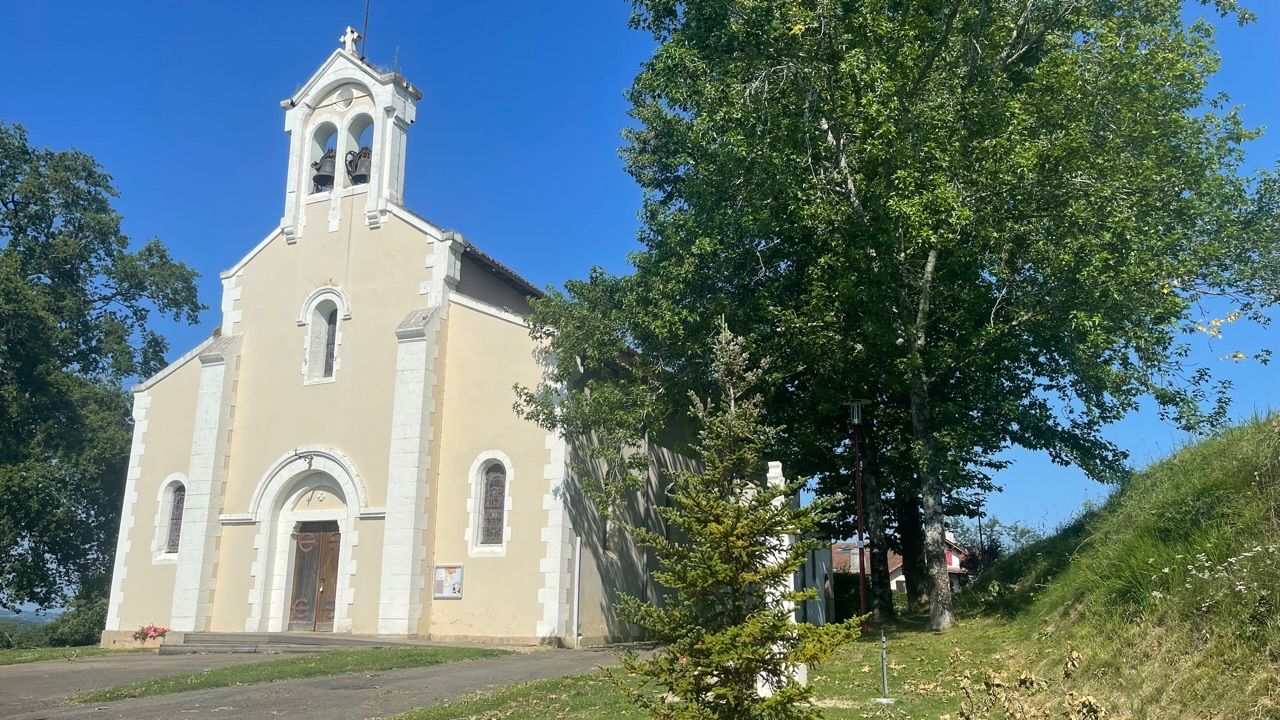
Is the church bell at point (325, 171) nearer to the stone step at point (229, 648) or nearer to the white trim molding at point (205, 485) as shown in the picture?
the white trim molding at point (205, 485)

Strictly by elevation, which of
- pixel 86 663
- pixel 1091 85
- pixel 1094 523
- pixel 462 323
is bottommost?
pixel 86 663

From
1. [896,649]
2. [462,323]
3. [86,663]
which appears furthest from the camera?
[462,323]

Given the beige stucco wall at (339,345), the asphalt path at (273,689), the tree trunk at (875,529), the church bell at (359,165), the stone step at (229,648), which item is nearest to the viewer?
the asphalt path at (273,689)

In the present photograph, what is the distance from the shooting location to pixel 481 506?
2148 centimetres

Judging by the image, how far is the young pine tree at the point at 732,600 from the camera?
6.83 metres

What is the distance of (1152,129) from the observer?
17625 millimetres

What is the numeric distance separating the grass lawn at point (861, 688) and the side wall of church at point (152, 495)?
15842 millimetres

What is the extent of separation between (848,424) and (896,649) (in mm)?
9879

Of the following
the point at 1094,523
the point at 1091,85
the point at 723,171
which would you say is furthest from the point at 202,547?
the point at 1091,85

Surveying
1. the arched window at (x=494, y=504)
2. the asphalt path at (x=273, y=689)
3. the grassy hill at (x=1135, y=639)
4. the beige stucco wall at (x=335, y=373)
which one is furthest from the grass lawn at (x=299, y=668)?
the beige stucco wall at (x=335, y=373)

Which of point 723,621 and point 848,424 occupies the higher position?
point 848,424

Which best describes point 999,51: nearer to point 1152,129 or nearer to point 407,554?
point 1152,129

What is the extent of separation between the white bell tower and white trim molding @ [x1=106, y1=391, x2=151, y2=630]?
626cm

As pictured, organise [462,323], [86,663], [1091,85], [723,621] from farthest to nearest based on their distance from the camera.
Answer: [462,323], [86,663], [1091,85], [723,621]
